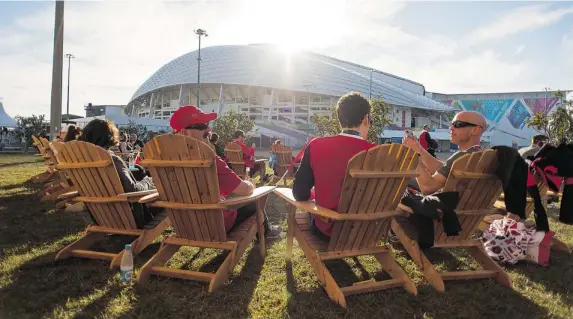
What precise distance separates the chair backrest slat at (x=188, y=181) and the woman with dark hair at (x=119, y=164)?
2.07ft

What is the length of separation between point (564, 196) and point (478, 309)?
180 centimetres

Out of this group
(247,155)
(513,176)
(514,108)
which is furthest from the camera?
(514,108)

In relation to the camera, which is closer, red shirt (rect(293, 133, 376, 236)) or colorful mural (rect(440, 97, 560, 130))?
red shirt (rect(293, 133, 376, 236))

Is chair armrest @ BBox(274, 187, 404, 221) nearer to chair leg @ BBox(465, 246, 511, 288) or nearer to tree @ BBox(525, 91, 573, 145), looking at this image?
chair leg @ BBox(465, 246, 511, 288)

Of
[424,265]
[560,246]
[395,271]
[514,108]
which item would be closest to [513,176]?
[424,265]

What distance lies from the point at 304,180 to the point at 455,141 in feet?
5.23

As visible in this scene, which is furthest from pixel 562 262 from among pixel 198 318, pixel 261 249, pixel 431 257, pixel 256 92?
pixel 256 92

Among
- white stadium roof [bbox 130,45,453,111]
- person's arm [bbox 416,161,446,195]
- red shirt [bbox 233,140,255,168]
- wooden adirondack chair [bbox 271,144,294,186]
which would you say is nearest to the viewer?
person's arm [bbox 416,161,446,195]

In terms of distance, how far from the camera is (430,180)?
303cm

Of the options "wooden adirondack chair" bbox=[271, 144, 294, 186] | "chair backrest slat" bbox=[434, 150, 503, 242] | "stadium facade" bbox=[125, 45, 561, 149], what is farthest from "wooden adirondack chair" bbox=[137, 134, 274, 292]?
"stadium facade" bbox=[125, 45, 561, 149]

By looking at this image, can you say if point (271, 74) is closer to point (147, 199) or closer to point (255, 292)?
point (147, 199)

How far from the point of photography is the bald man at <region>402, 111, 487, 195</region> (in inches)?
119

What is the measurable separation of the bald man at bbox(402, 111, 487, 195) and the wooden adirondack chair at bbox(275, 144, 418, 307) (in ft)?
1.49

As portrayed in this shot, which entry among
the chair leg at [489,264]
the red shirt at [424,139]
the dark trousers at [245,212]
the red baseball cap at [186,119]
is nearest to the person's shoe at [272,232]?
the dark trousers at [245,212]
